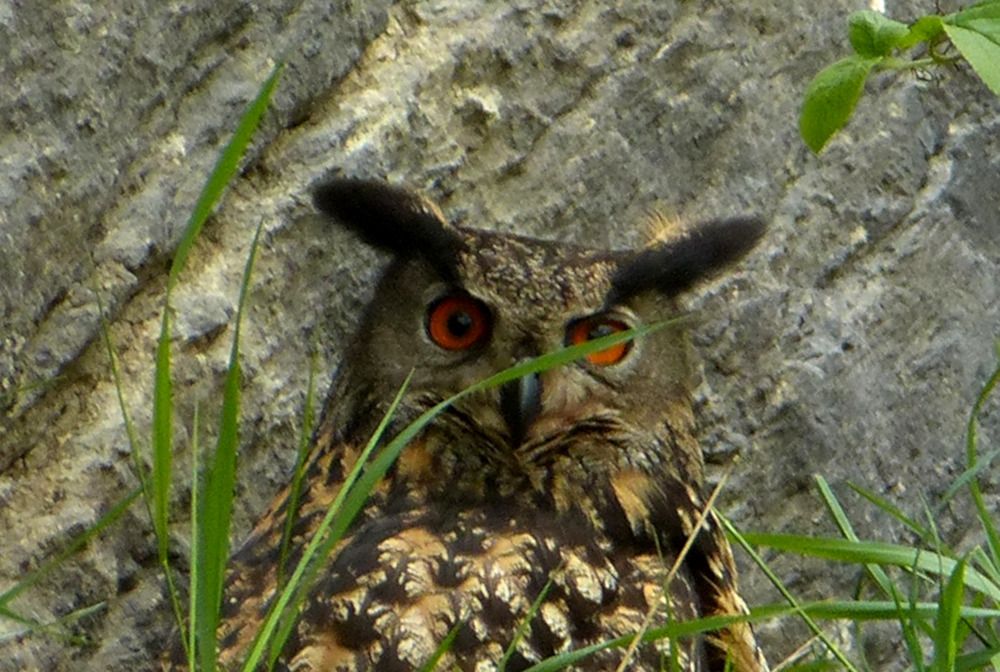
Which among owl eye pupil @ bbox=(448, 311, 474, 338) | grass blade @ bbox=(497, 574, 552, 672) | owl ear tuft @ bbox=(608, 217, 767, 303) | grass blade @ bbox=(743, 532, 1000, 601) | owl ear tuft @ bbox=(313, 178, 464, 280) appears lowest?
grass blade @ bbox=(743, 532, 1000, 601)

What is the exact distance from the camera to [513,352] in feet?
7.97

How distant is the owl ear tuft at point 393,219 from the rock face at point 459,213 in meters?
0.21

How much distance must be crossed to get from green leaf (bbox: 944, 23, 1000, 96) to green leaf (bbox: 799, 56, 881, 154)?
22 cm

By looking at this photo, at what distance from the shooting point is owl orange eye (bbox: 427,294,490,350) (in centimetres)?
246

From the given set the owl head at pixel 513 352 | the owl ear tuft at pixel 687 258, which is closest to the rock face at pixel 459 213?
the owl head at pixel 513 352

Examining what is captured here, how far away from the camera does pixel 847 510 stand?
127 inches

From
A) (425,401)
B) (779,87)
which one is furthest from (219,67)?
(779,87)

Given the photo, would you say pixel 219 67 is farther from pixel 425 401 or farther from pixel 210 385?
pixel 425 401

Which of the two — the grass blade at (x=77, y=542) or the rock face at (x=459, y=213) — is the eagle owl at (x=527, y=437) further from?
the grass blade at (x=77, y=542)

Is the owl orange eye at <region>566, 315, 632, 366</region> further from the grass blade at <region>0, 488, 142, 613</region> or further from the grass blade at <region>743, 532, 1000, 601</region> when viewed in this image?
the grass blade at <region>0, 488, 142, 613</region>

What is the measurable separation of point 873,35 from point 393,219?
83 cm

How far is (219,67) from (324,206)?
1.19ft

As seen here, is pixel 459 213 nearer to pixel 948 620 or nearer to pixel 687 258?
pixel 687 258

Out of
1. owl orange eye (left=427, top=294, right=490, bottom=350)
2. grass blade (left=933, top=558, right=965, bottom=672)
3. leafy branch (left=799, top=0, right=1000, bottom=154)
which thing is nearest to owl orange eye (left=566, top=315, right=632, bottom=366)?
owl orange eye (left=427, top=294, right=490, bottom=350)
